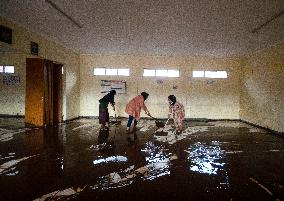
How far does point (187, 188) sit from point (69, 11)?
4311 millimetres

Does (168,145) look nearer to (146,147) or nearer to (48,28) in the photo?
(146,147)

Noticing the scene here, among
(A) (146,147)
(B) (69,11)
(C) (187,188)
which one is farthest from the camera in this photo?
(A) (146,147)

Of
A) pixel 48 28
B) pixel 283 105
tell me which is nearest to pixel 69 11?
pixel 48 28

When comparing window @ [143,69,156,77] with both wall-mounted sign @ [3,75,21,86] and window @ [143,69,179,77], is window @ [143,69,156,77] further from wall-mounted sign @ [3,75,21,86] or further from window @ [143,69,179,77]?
wall-mounted sign @ [3,75,21,86]

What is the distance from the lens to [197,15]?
19.8 ft

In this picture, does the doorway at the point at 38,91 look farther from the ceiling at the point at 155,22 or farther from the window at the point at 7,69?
the window at the point at 7,69

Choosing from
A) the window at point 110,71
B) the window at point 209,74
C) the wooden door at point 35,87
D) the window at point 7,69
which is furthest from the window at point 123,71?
the window at point 7,69

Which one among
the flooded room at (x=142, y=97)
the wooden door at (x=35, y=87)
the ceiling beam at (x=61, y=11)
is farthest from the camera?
the wooden door at (x=35, y=87)

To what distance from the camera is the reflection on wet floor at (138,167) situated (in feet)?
11.4

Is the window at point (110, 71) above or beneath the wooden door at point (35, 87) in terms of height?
above

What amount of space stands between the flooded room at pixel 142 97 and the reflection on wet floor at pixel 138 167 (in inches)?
0.9

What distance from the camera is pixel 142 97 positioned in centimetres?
840

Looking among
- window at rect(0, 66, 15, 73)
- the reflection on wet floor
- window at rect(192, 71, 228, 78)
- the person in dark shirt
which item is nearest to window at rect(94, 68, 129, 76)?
window at rect(192, 71, 228, 78)

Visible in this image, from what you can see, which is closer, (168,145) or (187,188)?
(187,188)
